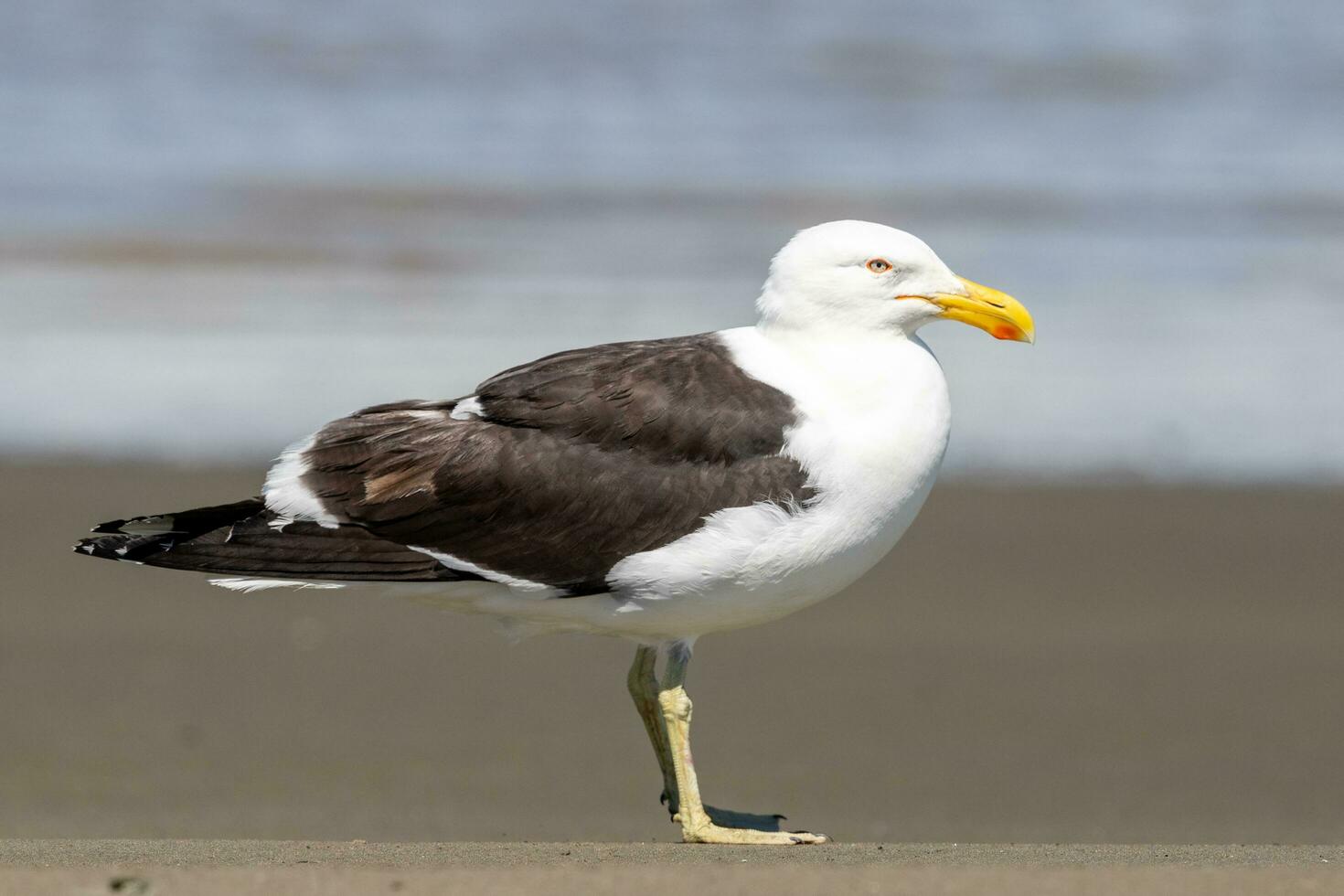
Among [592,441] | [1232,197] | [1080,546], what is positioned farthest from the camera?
[1232,197]

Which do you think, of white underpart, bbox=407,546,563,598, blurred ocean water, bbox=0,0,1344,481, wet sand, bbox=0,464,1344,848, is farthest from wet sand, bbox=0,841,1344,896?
blurred ocean water, bbox=0,0,1344,481

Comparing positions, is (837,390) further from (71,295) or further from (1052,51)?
(1052,51)

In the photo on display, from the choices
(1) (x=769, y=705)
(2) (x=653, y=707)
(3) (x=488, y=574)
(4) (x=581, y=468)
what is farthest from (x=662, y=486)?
(1) (x=769, y=705)

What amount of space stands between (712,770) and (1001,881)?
2.60m

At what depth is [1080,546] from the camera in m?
9.36

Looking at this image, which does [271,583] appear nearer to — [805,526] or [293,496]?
[293,496]

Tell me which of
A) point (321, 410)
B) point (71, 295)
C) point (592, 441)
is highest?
point (71, 295)

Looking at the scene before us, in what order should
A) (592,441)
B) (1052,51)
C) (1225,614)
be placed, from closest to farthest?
(592,441)
(1225,614)
(1052,51)

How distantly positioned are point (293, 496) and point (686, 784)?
1.38 metres

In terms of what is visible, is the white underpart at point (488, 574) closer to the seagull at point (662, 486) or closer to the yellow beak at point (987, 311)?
the seagull at point (662, 486)

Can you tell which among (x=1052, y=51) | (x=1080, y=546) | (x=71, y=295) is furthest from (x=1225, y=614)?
(x=1052, y=51)

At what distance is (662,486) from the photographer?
215 inches

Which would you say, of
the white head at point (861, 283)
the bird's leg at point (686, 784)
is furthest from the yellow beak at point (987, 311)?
the bird's leg at point (686, 784)

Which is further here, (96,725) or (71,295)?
(71,295)
